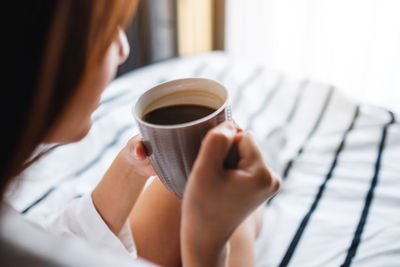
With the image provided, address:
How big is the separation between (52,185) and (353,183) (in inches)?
28.7

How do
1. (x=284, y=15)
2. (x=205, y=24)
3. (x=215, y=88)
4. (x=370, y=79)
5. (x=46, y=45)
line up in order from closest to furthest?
(x=46, y=45)
(x=215, y=88)
(x=370, y=79)
(x=284, y=15)
(x=205, y=24)

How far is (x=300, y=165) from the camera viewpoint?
37.8 inches

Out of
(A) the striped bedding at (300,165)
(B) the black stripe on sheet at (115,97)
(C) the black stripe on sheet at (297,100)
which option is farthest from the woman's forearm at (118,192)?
(C) the black stripe on sheet at (297,100)

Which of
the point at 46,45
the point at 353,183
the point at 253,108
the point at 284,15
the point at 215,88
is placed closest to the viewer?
the point at 46,45

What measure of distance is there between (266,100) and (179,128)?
89 centimetres

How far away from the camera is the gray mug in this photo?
15.4 inches

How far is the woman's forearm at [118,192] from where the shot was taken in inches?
26.0

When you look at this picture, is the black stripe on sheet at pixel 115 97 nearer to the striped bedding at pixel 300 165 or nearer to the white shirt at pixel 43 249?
the striped bedding at pixel 300 165

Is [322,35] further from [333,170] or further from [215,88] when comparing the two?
[215,88]

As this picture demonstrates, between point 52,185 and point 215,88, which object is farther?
point 52,185

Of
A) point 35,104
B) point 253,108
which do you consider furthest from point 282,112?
point 35,104

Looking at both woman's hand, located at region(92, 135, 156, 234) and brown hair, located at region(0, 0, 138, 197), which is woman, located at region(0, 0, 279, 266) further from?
woman's hand, located at region(92, 135, 156, 234)

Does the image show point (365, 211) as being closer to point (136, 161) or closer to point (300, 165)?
point (300, 165)

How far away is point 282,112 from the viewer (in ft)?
3.91
